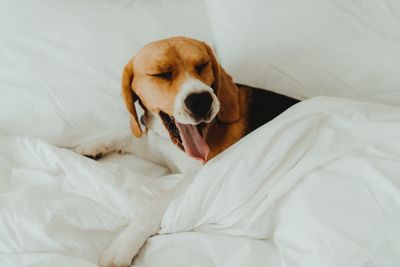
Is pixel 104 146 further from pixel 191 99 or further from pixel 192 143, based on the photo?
pixel 191 99

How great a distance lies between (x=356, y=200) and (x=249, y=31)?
1.04m

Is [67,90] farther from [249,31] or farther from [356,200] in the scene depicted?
[356,200]

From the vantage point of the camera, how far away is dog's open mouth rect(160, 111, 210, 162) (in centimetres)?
155

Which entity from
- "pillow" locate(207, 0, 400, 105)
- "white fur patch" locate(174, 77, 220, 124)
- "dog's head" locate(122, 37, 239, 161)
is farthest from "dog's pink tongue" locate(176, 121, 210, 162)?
"pillow" locate(207, 0, 400, 105)

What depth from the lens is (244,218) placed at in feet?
4.26

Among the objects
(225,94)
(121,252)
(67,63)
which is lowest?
(121,252)

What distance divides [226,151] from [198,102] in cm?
22

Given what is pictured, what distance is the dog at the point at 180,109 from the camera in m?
1.39

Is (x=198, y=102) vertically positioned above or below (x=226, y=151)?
above

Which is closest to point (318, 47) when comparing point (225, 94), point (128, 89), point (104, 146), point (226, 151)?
point (225, 94)

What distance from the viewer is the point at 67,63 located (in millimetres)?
1839

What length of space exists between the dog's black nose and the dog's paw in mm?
486

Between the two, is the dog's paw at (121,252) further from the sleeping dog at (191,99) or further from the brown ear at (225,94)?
the brown ear at (225,94)

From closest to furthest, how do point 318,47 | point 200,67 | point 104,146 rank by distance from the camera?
point 200,67 < point 104,146 < point 318,47
